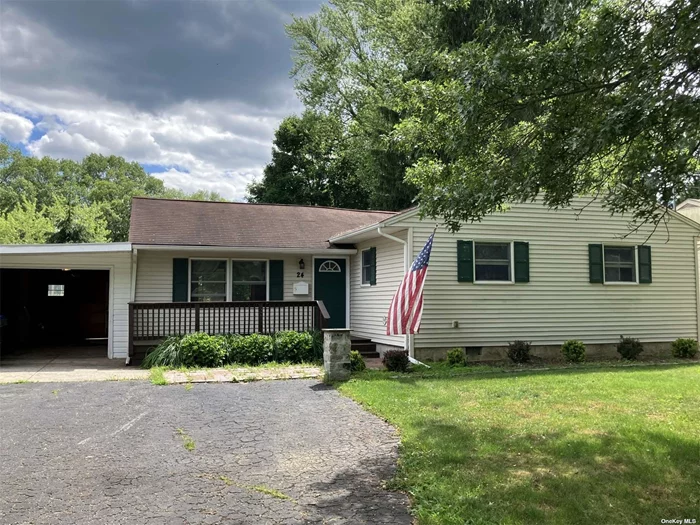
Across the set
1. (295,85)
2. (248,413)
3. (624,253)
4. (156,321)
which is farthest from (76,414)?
(295,85)

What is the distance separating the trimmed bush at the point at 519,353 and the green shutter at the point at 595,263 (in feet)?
8.51

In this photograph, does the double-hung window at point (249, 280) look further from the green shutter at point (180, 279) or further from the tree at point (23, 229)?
the tree at point (23, 229)

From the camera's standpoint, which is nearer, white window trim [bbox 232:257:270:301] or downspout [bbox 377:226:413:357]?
downspout [bbox 377:226:413:357]

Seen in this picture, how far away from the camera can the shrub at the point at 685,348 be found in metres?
11.5

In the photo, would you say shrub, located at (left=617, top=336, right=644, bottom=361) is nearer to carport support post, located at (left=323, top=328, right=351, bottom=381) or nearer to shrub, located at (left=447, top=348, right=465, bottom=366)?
shrub, located at (left=447, top=348, right=465, bottom=366)

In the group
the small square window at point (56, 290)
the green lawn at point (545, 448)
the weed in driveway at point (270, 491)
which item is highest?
the small square window at point (56, 290)

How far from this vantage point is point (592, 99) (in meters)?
4.64

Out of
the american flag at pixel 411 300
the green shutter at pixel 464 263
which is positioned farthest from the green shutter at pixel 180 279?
the green shutter at pixel 464 263

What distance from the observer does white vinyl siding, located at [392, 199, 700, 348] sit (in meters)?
10.9

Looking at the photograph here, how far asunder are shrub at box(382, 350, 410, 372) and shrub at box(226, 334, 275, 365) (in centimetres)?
254

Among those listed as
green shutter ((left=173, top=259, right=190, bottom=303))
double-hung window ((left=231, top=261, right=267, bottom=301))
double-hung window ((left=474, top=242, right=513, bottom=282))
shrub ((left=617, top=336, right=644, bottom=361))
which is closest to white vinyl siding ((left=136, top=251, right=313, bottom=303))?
green shutter ((left=173, top=259, right=190, bottom=303))

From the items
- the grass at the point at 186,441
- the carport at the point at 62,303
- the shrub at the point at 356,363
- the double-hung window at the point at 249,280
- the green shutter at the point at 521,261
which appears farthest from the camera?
the double-hung window at the point at 249,280

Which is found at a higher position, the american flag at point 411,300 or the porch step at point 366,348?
the american flag at point 411,300

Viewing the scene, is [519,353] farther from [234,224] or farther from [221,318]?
[234,224]
